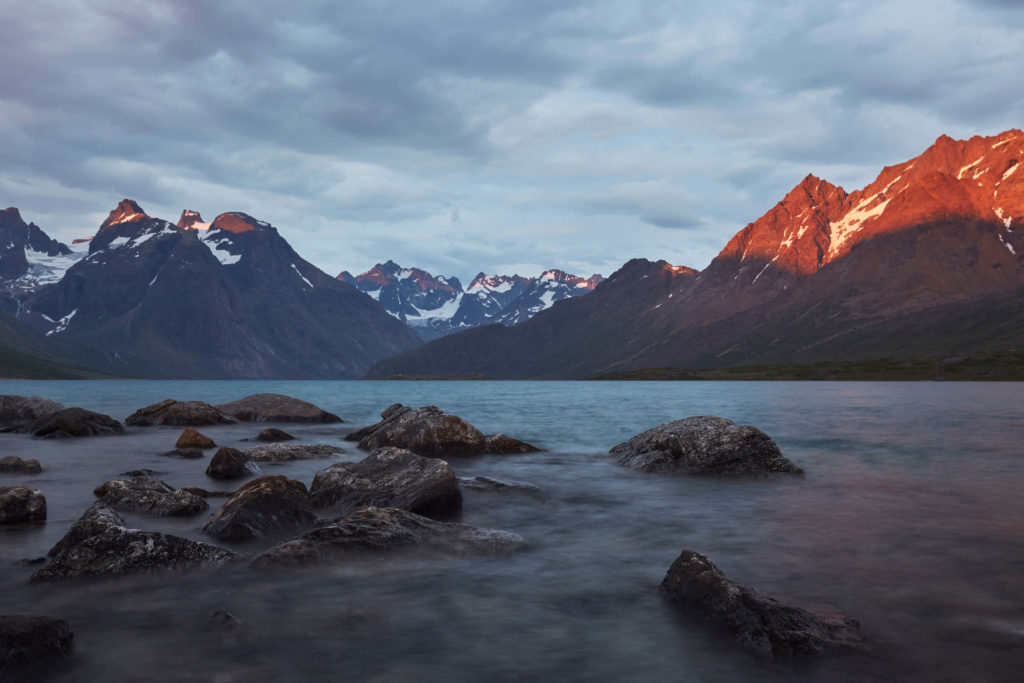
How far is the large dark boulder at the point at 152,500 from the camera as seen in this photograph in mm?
15938

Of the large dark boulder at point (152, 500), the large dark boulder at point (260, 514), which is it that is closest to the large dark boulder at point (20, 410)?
the large dark boulder at point (152, 500)

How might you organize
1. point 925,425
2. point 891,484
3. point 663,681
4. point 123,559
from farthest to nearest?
point 925,425, point 891,484, point 123,559, point 663,681

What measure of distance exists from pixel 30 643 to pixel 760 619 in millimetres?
8903

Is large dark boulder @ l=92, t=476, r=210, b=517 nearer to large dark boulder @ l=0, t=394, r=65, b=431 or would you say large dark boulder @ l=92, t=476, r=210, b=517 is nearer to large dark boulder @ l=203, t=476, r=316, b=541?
large dark boulder @ l=203, t=476, r=316, b=541

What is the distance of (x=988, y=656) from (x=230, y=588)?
34.8 feet

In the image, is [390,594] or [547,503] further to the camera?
[547,503]

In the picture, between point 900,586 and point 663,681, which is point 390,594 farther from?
point 900,586

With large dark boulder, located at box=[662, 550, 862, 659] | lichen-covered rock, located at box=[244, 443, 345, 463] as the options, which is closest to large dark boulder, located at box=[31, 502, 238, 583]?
large dark boulder, located at box=[662, 550, 862, 659]

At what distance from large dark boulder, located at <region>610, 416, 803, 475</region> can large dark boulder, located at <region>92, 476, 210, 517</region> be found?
15.1 m

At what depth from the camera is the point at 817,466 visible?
81.9 feet

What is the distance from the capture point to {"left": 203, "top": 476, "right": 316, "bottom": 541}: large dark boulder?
13555 mm

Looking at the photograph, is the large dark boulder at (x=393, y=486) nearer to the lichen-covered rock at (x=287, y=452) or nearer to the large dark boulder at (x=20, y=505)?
the large dark boulder at (x=20, y=505)

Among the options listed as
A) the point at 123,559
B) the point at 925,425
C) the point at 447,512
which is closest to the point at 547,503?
the point at 447,512

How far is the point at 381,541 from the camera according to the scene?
12375 mm
